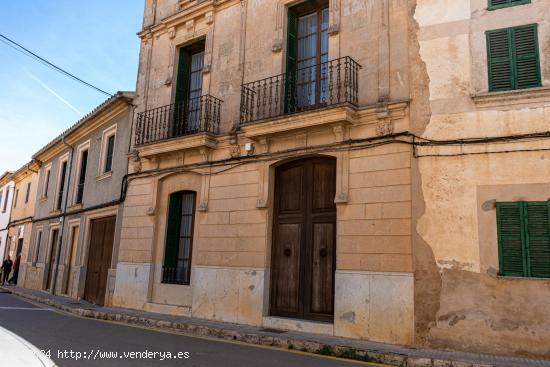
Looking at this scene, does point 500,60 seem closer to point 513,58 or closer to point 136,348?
point 513,58

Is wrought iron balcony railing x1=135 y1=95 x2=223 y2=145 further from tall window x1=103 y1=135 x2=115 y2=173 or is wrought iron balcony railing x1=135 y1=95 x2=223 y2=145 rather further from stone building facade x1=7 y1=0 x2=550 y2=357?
tall window x1=103 y1=135 x2=115 y2=173

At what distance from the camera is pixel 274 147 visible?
10.1 meters

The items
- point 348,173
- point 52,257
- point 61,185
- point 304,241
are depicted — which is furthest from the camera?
point 61,185

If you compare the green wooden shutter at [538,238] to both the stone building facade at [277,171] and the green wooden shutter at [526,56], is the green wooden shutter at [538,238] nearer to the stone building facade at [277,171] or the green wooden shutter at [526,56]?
the stone building facade at [277,171]

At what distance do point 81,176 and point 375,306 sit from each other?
1389 cm

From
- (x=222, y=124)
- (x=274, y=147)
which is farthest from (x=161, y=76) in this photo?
(x=274, y=147)

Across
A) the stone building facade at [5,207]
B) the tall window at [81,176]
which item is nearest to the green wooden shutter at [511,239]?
the tall window at [81,176]

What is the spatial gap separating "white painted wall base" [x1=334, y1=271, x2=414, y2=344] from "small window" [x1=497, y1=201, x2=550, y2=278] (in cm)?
152

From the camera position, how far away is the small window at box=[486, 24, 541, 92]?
7605 millimetres

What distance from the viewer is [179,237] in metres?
12.1

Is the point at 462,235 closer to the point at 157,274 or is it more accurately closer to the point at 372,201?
the point at 372,201

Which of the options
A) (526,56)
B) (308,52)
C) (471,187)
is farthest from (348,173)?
(526,56)

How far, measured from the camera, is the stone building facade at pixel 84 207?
14.3 metres

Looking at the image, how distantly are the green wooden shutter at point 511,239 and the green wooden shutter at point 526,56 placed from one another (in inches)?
79.9
